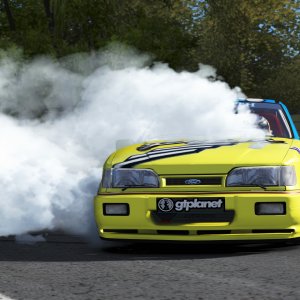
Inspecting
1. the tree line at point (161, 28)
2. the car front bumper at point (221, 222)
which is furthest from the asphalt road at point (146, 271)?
the tree line at point (161, 28)

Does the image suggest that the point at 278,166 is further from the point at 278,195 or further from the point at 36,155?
the point at 36,155

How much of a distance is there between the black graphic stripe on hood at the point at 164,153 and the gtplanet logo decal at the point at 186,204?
45cm

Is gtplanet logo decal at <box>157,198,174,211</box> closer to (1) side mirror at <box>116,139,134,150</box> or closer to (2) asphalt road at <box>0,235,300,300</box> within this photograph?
(2) asphalt road at <box>0,235,300,300</box>

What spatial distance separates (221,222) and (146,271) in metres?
0.99

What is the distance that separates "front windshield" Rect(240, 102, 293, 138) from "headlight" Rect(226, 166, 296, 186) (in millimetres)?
1456

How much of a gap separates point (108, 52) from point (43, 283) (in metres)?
15.6

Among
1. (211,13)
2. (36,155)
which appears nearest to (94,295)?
(36,155)

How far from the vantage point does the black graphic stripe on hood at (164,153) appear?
7.47 m

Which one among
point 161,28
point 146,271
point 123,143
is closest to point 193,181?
point 146,271

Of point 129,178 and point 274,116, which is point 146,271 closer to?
point 129,178

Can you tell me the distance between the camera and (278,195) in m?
7.08

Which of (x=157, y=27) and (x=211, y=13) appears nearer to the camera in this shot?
(x=211, y=13)

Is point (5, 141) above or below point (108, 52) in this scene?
below

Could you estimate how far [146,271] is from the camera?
6449 millimetres
